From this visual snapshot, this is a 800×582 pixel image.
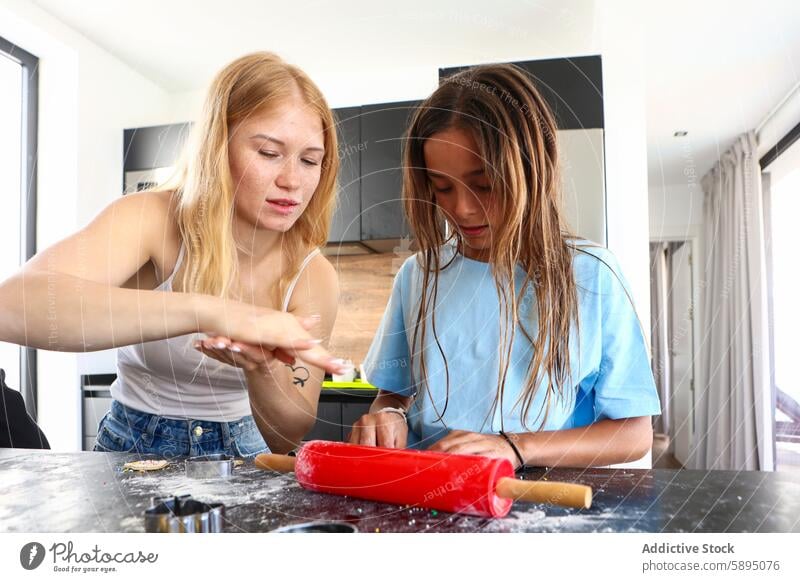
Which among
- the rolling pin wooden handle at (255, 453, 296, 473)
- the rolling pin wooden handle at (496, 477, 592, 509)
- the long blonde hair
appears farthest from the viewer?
the long blonde hair

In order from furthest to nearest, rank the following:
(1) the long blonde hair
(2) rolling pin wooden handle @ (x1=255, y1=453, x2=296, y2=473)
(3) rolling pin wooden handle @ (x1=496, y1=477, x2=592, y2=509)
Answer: (1) the long blonde hair < (2) rolling pin wooden handle @ (x1=255, y1=453, x2=296, y2=473) < (3) rolling pin wooden handle @ (x1=496, y1=477, x2=592, y2=509)

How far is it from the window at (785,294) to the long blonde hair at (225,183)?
0.44 meters

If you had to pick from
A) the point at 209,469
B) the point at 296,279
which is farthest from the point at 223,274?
the point at 209,469

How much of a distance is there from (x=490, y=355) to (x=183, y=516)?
337 millimetres

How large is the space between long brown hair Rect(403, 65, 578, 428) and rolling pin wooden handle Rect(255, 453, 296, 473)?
197 mm

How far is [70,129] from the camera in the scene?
2.04 ft

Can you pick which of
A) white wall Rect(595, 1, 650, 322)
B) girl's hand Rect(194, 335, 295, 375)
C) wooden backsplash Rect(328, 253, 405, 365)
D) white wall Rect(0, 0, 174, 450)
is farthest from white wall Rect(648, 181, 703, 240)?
white wall Rect(0, 0, 174, 450)

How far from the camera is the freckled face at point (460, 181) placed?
563 mm

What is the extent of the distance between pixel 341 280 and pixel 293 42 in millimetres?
259

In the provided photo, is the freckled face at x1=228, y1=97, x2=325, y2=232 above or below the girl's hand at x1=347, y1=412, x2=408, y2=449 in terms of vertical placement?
above

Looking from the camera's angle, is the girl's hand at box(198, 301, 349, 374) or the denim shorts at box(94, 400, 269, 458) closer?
the girl's hand at box(198, 301, 349, 374)

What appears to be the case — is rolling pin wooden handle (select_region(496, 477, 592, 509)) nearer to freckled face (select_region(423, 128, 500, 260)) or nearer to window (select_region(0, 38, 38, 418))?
freckled face (select_region(423, 128, 500, 260))

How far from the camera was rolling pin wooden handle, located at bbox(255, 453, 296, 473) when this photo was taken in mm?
473
